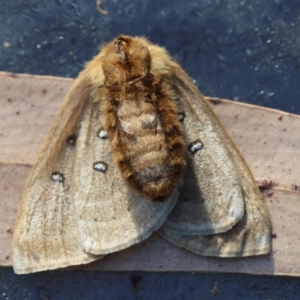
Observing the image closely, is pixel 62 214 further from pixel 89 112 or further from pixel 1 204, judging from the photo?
pixel 89 112

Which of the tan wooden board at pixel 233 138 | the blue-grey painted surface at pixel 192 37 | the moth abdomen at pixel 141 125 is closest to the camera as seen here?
the moth abdomen at pixel 141 125

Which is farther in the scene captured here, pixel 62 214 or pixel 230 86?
pixel 230 86

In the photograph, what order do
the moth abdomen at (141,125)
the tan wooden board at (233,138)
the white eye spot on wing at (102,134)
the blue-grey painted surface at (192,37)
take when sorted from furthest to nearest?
1. the blue-grey painted surface at (192,37)
2. the tan wooden board at (233,138)
3. the white eye spot on wing at (102,134)
4. the moth abdomen at (141,125)

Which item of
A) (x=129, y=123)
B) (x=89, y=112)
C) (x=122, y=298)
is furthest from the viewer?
(x=122, y=298)

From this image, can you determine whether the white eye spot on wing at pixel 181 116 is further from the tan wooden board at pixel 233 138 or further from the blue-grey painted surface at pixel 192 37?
the blue-grey painted surface at pixel 192 37

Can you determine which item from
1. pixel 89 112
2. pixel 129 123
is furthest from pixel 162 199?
pixel 89 112

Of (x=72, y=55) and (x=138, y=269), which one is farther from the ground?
(x=72, y=55)

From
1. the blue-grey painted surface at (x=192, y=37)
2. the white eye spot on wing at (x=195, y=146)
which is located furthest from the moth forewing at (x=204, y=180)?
the blue-grey painted surface at (x=192, y=37)
